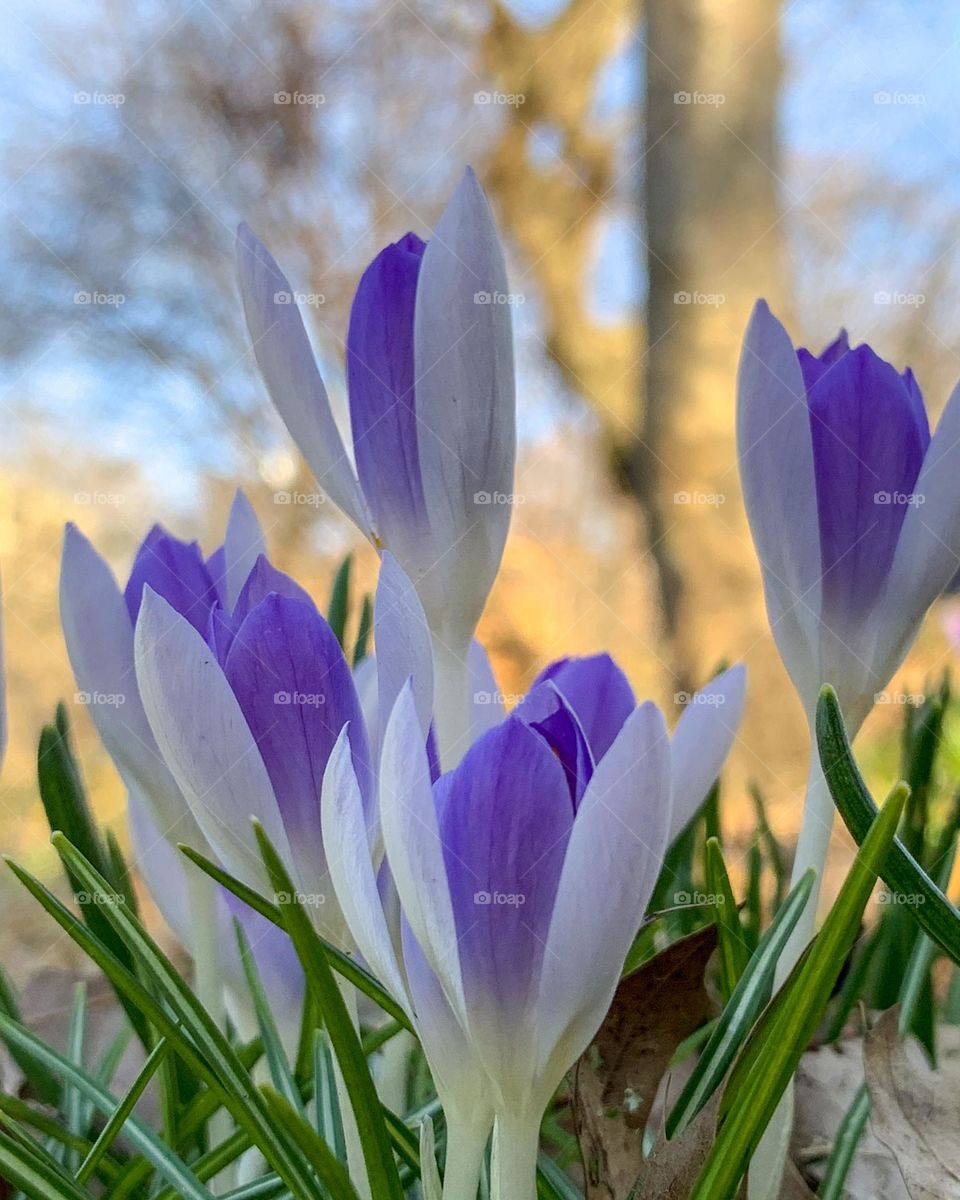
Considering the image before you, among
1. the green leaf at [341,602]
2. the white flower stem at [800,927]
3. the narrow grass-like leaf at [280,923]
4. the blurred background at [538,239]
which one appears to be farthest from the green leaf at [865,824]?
the blurred background at [538,239]

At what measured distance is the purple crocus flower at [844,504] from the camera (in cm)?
30

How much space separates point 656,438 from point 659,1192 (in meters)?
2.19

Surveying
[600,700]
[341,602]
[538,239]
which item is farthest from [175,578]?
[538,239]

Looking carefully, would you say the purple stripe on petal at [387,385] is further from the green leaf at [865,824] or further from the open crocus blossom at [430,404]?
the green leaf at [865,824]

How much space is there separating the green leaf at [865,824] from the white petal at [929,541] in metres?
0.04

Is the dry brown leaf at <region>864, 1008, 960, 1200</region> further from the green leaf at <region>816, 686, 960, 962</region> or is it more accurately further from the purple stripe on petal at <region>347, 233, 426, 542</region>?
the purple stripe on petal at <region>347, 233, 426, 542</region>

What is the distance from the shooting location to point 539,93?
8.15 feet

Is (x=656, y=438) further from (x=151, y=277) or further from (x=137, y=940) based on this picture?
(x=137, y=940)

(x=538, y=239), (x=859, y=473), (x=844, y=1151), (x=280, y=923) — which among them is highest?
(x=538, y=239)

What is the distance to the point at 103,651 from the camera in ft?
1.10

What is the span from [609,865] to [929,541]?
0.13 m

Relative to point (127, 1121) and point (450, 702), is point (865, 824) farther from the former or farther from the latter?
point (127, 1121)

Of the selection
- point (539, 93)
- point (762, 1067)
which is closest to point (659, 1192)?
point (762, 1067)

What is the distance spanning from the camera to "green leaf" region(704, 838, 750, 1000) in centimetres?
36
